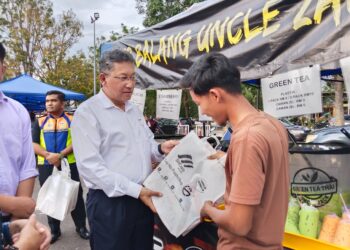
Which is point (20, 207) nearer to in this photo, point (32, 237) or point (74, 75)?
point (32, 237)

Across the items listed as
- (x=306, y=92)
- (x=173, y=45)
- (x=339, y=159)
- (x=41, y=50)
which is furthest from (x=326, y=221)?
(x=41, y=50)

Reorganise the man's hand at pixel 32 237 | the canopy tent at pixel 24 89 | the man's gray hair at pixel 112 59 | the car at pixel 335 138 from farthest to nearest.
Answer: the canopy tent at pixel 24 89, the car at pixel 335 138, the man's gray hair at pixel 112 59, the man's hand at pixel 32 237

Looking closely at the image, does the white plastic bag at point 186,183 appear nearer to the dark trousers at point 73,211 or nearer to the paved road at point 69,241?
the paved road at point 69,241

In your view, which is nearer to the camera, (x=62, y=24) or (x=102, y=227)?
(x=102, y=227)

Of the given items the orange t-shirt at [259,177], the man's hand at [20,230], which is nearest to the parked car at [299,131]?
the orange t-shirt at [259,177]

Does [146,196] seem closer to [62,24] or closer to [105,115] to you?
[105,115]

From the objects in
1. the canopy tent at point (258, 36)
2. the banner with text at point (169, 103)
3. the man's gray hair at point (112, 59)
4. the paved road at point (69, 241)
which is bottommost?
the paved road at point (69, 241)

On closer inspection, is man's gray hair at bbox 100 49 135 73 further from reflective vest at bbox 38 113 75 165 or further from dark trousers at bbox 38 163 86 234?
dark trousers at bbox 38 163 86 234

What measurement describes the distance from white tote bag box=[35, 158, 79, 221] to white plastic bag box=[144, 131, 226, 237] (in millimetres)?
1465

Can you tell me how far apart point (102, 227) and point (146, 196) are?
34 centimetres

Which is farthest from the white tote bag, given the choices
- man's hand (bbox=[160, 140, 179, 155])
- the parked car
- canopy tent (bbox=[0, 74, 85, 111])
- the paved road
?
canopy tent (bbox=[0, 74, 85, 111])

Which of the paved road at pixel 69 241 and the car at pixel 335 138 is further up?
the car at pixel 335 138

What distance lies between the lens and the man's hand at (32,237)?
3.93ft

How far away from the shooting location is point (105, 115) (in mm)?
2102
